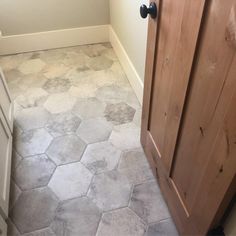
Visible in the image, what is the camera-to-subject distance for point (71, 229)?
1266 millimetres

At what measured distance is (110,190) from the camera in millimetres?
1420

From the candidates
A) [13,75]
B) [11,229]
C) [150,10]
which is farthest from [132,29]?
[11,229]

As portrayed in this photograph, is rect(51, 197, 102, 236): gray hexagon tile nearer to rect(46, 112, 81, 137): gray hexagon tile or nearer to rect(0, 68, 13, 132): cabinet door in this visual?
rect(46, 112, 81, 137): gray hexagon tile

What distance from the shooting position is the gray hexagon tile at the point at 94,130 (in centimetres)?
172

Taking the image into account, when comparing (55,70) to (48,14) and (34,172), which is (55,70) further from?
(34,172)

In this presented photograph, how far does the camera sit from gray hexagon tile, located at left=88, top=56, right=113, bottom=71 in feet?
7.91

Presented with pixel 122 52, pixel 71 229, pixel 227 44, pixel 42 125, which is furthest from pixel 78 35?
pixel 227 44

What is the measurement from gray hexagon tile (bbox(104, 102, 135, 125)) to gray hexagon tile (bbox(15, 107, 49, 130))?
46cm

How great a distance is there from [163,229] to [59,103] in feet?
3.98

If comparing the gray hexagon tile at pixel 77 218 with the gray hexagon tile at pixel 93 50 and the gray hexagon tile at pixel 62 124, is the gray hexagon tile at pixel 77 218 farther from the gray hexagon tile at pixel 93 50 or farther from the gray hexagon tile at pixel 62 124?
the gray hexagon tile at pixel 93 50

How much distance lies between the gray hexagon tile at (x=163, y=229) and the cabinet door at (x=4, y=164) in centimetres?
71

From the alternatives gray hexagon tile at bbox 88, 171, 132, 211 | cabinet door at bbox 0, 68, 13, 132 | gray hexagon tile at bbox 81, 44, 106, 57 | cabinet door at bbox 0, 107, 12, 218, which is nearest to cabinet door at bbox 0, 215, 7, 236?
cabinet door at bbox 0, 107, 12, 218

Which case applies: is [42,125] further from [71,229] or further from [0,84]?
[71,229]

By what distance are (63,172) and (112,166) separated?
11.4 inches
